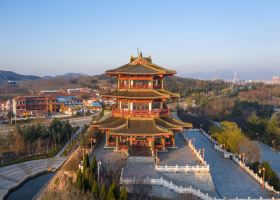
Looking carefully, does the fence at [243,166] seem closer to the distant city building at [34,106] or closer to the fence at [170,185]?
the fence at [170,185]

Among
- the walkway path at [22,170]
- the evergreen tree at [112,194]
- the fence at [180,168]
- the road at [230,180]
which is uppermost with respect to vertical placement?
the evergreen tree at [112,194]

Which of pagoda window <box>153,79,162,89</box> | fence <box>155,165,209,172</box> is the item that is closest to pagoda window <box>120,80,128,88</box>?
pagoda window <box>153,79,162,89</box>

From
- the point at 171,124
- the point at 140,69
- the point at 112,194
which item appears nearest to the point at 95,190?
the point at 112,194

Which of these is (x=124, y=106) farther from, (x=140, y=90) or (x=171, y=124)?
(x=171, y=124)

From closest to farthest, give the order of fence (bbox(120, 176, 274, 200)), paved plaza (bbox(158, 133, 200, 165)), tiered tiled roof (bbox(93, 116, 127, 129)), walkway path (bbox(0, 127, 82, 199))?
1. fence (bbox(120, 176, 274, 200))
2. paved plaza (bbox(158, 133, 200, 165))
3. tiered tiled roof (bbox(93, 116, 127, 129))
4. walkway path (bbox(0, 127, 82, 199))

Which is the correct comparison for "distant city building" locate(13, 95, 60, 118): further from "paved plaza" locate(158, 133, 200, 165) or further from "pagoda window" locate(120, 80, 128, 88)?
"paved plaza" locate(158, 133, 200, 165)

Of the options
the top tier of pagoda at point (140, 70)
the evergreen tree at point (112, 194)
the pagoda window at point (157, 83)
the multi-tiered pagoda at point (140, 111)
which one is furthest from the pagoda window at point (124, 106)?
the evergreen tree at point (112, 194)
